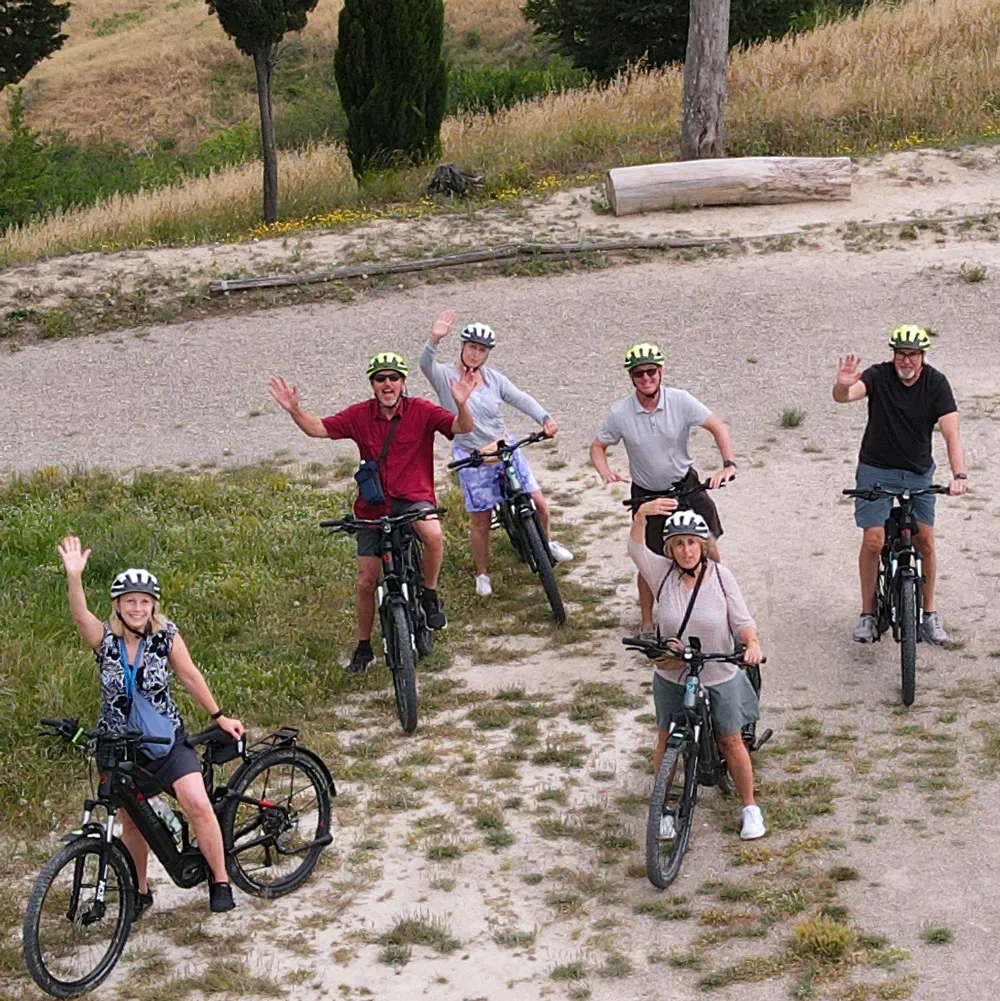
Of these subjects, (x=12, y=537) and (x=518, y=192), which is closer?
(x=12, y=537)

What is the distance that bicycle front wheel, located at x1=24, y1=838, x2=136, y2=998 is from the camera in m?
6.46

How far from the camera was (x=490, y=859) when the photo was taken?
766 centimetres

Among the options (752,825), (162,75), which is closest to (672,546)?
(752,825)

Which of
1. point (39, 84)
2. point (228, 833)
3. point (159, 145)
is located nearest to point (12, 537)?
point (228, 833)

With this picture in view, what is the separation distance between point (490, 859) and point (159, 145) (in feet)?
142

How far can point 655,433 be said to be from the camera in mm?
9258

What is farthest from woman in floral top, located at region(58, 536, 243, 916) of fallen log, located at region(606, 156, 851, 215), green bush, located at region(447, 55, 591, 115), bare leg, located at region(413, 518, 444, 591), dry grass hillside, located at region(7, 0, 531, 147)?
dry grass hillside, located at region(7, 0, 531, 147)

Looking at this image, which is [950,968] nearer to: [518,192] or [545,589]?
[545,589]

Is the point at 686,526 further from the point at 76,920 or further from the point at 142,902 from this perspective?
the point at 76,920

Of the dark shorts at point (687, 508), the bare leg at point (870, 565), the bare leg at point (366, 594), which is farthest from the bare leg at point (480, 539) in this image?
the bare leg at point (870, 565)

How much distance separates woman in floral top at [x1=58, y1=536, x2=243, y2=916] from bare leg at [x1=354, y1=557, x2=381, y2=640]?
7.98 ft

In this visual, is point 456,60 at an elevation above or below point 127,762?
above

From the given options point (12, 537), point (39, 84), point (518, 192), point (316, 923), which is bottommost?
point (316, 923)

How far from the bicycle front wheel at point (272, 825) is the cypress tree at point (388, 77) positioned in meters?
14.6
